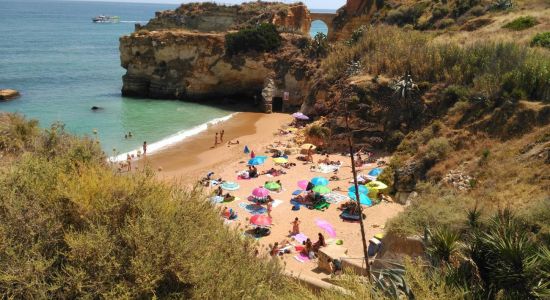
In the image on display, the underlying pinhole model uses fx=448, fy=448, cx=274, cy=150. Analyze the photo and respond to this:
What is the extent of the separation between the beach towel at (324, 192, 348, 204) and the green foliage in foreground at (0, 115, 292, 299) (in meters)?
12.0

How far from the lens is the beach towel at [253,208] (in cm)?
1898

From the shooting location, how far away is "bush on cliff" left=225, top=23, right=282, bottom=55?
136ft

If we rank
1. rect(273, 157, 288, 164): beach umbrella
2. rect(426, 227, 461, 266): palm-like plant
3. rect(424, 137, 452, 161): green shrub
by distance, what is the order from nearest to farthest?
rect(426, 227, 461, 266): palm-like plant → rect(424, 137, 452, 161): green shrub → rect(273, 157, 288, 164): beach umbrella

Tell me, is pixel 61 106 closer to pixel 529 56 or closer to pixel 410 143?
pixel 410 143

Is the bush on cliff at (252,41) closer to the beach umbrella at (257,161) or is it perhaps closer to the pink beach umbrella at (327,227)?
the beach umbrella at (257,161)

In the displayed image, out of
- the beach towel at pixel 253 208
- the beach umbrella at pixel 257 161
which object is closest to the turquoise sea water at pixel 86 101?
the beach umbrella at pixel 257 161

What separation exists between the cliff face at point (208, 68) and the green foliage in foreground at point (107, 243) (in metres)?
→ 32.5

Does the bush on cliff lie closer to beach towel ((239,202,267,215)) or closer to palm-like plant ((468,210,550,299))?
beach towel ((239,202,267,215))

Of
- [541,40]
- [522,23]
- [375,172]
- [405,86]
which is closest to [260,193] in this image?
[375,172]

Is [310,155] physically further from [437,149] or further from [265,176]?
[437,149]

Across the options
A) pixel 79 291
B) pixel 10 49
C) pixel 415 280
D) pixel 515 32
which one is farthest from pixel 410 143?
pixel 10 49

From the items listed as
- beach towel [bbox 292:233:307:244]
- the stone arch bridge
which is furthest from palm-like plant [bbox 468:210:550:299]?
the stone arch bridge

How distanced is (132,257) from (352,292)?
3.19 metres

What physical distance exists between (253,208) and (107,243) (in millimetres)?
12897
